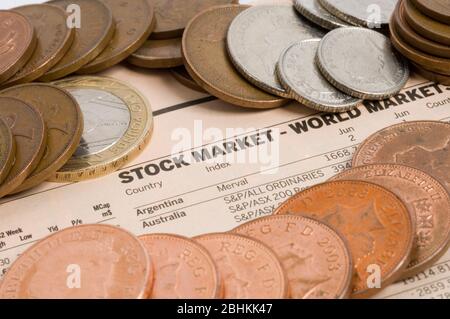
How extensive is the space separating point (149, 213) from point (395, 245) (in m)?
0.53

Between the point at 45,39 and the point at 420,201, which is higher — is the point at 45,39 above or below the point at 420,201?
above

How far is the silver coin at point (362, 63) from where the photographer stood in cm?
186

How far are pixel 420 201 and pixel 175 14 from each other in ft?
3.02

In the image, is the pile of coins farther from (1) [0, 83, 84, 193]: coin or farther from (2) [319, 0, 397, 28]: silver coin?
(1) [0, 83, 84, 193]: coin

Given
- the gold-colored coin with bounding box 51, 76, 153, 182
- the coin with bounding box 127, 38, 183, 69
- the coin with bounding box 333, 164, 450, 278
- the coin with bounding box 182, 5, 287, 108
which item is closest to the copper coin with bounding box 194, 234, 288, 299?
the coin with bounding box 333, 164, 450, 278

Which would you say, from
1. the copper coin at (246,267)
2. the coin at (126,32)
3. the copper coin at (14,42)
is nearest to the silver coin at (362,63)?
the coin at (126,32)

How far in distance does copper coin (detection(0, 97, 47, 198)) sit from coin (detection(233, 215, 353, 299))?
0.48m

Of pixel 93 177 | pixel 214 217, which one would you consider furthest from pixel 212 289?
pixel 93 177

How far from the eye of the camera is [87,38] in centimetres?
198

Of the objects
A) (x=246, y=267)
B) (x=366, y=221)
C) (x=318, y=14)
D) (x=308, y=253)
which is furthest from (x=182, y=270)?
(x=318, y=14)

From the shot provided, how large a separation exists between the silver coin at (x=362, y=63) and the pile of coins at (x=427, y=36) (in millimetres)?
49

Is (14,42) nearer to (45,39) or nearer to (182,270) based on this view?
(45,39)

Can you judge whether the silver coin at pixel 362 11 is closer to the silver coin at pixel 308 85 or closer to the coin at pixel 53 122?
the silver coin at pixel 308 85

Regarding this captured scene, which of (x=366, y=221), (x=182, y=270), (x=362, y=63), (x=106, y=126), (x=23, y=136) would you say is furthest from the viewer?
(x=362, y=63)
